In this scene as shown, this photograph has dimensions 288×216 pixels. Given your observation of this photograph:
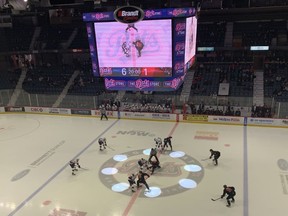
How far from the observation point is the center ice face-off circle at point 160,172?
1365cm

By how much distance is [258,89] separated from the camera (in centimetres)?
2688

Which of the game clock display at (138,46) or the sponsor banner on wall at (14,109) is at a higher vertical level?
the game clock display at (138,46)

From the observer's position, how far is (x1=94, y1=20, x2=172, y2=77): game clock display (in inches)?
433

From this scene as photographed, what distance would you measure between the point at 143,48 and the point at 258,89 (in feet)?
61.2

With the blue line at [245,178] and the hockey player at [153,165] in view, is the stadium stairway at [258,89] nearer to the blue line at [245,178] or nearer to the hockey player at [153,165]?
the blue line at [245,178]

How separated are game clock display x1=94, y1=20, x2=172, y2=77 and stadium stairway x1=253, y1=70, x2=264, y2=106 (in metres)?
15.1

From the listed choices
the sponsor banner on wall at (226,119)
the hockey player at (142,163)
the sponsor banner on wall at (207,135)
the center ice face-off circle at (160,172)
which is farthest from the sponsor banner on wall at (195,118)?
the hockey player at (142,163)

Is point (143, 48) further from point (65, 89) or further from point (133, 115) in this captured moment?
point (65, 89)

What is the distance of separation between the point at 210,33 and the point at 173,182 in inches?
833

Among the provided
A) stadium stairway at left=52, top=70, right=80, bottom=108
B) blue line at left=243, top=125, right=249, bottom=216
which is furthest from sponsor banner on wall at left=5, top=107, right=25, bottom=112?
blue line at left=243, top=125, right=249, bottom=216

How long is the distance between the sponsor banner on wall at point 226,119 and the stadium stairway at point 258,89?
2806 millimetres

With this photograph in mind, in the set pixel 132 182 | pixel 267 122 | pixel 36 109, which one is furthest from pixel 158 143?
pixel 36 109

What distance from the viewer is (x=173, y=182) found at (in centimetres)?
1423

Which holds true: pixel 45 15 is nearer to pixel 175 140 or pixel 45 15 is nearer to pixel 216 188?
pixel 175 140
